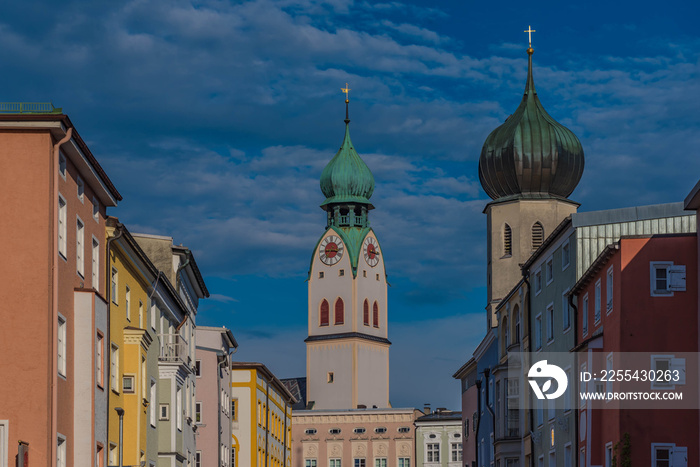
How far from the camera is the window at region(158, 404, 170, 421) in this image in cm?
4659

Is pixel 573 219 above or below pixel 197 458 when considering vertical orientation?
above

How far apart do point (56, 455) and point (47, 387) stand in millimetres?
1582

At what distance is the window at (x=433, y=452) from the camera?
13138 centimetres

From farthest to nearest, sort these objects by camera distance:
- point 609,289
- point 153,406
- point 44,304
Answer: point 153,406 → point 609,289 → point 44,304

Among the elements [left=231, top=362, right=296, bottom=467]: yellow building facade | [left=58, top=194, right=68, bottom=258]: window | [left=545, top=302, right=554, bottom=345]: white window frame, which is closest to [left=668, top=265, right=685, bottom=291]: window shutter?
[left=545, top=302, right=554, bottom=345]: white window frame

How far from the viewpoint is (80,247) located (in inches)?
1340

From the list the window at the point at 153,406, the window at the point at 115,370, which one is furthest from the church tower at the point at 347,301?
the window at the point at 115,370

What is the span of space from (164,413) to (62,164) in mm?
16713

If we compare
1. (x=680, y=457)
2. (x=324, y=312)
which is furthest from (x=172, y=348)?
(x=324, y=312)

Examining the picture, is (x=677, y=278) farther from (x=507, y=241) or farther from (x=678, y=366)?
(x=507, y=241)

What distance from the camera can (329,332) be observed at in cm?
15712

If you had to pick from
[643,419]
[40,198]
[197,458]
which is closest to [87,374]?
[40,198]

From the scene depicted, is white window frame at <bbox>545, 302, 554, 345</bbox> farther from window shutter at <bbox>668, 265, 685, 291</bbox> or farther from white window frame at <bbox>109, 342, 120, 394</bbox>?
white window frame at <bbox>109, 342, 120, 394</bbox>

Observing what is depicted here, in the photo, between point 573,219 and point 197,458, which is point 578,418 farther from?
point 197,458
